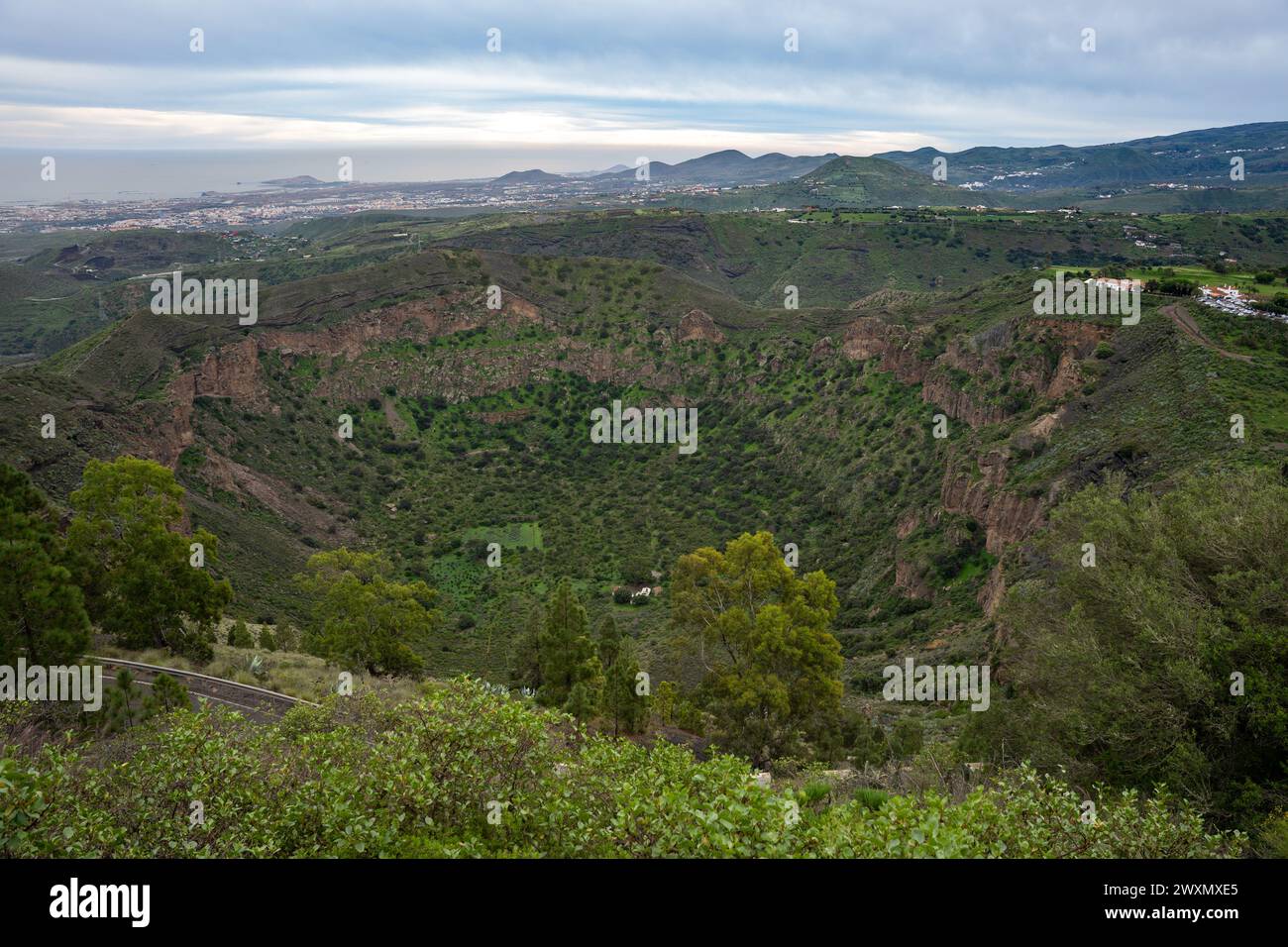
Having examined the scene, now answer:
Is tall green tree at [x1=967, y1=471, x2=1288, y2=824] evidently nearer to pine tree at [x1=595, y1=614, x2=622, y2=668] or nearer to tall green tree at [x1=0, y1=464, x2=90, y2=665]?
pine tree at [x1=595, y1=614, x2=622, y2=668]

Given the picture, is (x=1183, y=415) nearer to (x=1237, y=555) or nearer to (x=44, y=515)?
(x=1237, y=555)

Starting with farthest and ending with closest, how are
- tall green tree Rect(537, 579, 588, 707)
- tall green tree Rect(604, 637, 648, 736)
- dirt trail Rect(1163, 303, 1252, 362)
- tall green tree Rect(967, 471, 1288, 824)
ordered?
dirt trail Rect(1163, 303, 1252, 362) → tall green tree Rect(537, 579, 588, 707) → tall green tree Rect(604, 637, 648, 736) → tall green tree Rect(967, 471, 1288, 824)

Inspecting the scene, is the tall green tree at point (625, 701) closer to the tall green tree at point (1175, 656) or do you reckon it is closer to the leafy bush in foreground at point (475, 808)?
the tall green tree at point (1175, 656)

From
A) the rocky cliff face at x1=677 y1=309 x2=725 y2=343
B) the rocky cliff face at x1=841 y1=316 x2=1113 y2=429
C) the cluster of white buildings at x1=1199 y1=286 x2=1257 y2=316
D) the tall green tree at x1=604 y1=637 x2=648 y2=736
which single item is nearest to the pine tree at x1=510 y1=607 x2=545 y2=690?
the tall green tree at x1=604 y1=637 x2=648 y2=736

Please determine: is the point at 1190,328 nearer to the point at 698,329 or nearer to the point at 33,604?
the point at 33,604

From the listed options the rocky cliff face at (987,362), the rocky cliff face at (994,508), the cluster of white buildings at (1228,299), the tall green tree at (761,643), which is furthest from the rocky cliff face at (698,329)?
the tall green tree at (761,643)

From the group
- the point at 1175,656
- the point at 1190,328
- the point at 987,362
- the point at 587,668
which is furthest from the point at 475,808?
the point at 987,362
